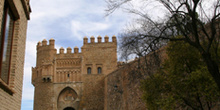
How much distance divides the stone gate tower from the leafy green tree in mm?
17102

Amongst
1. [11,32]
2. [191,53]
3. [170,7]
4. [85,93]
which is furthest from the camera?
[85,93]

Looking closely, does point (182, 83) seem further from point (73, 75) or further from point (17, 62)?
point (73, 75)

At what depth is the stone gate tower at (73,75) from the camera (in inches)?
1007

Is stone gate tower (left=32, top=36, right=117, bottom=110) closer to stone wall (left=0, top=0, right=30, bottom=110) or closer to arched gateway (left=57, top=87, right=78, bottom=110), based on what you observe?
arched gateway (left=57, top=87, right=78, bottom=110)

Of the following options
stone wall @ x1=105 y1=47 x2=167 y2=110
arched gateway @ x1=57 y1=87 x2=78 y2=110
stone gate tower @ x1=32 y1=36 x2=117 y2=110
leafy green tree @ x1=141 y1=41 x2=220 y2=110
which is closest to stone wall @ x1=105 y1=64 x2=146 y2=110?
stone wall @ x1=105 y1=47 x2=167 y2=110

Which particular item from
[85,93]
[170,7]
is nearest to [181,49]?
[170,7]

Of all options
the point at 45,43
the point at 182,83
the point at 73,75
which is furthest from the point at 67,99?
the point at 182,83

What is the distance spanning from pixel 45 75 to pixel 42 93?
5.47 feet

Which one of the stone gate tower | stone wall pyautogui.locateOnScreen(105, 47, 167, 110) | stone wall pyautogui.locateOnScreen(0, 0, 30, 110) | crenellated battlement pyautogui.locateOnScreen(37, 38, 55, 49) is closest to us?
stone wall pyautogui.locateOnScreen(0, 0, 30, 110)

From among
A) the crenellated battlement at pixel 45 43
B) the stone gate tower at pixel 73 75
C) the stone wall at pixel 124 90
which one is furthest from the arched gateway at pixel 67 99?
the crenellated battlement at pixel 45 43

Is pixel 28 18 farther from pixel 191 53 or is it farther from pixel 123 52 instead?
pixel 191 53

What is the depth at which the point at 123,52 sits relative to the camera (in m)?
7.96

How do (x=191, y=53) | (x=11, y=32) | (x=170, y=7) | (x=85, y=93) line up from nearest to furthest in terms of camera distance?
(x=11, y=32) < (x=170, y=7) < (x=191, y=53) < (x=85, y=93)

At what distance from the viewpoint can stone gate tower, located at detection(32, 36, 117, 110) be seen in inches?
1007
